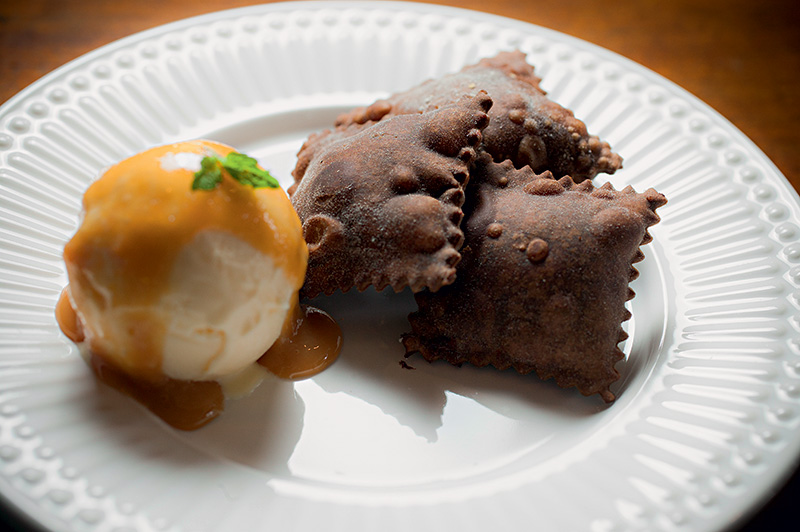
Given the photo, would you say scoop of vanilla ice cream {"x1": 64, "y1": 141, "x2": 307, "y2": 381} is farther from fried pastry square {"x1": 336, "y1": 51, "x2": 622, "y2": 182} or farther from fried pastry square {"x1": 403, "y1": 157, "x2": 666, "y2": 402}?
fried pastry square {"x1": 336, "y1": 51, "x2": 622, "y2": 182}

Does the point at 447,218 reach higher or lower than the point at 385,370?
higher

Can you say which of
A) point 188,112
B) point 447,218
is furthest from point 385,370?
point 188,112

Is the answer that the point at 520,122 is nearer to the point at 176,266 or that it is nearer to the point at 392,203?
the point at 392,203

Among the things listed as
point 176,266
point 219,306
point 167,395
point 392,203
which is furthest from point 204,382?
point 392,203

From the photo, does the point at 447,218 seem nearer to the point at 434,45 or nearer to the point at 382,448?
the point at 382,448

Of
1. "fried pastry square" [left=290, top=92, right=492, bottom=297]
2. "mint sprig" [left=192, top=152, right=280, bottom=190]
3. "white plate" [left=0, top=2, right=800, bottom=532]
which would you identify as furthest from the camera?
"fried pastry square" [left=290, top=92, right=492, bottom=297]

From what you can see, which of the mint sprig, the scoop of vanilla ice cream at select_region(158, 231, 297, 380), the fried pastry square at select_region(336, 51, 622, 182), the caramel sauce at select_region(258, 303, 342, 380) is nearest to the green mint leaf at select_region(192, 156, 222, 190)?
the mint sprig

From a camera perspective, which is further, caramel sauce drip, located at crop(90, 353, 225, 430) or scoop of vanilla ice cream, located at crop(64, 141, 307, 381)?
caramel sauce drip, located at crop(90, 353, 225, 430)
